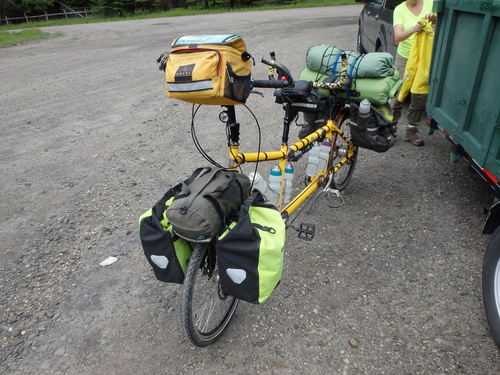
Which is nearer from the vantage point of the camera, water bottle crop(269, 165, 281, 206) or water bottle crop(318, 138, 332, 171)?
water bottle crop(269, 165, 281, 206)

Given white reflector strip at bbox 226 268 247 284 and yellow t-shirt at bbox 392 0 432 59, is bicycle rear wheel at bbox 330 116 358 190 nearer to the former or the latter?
yellow t-shirt at bbox 392 0 432 59

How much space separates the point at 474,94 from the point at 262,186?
1.73 m

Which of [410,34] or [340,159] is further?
[410,34]

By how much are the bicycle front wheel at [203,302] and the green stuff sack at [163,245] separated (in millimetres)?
83

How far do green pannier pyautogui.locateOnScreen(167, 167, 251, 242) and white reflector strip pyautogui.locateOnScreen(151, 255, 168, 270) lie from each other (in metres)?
0.21

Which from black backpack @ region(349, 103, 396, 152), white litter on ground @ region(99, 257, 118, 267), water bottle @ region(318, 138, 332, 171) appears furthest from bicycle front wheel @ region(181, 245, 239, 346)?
black backpack @ region(349, 103, 396, 152)

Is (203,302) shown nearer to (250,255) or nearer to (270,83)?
(250,255)

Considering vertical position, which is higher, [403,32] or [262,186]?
[403,32]

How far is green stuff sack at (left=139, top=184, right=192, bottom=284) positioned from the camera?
2133 mm

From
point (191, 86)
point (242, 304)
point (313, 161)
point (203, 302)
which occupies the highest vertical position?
point (191, 86)

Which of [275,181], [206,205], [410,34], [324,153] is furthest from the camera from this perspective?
[410,34]

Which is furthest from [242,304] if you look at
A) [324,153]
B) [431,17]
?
[431,17]

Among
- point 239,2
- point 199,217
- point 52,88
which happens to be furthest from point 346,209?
point 239,2

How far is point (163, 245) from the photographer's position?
7.04ft
